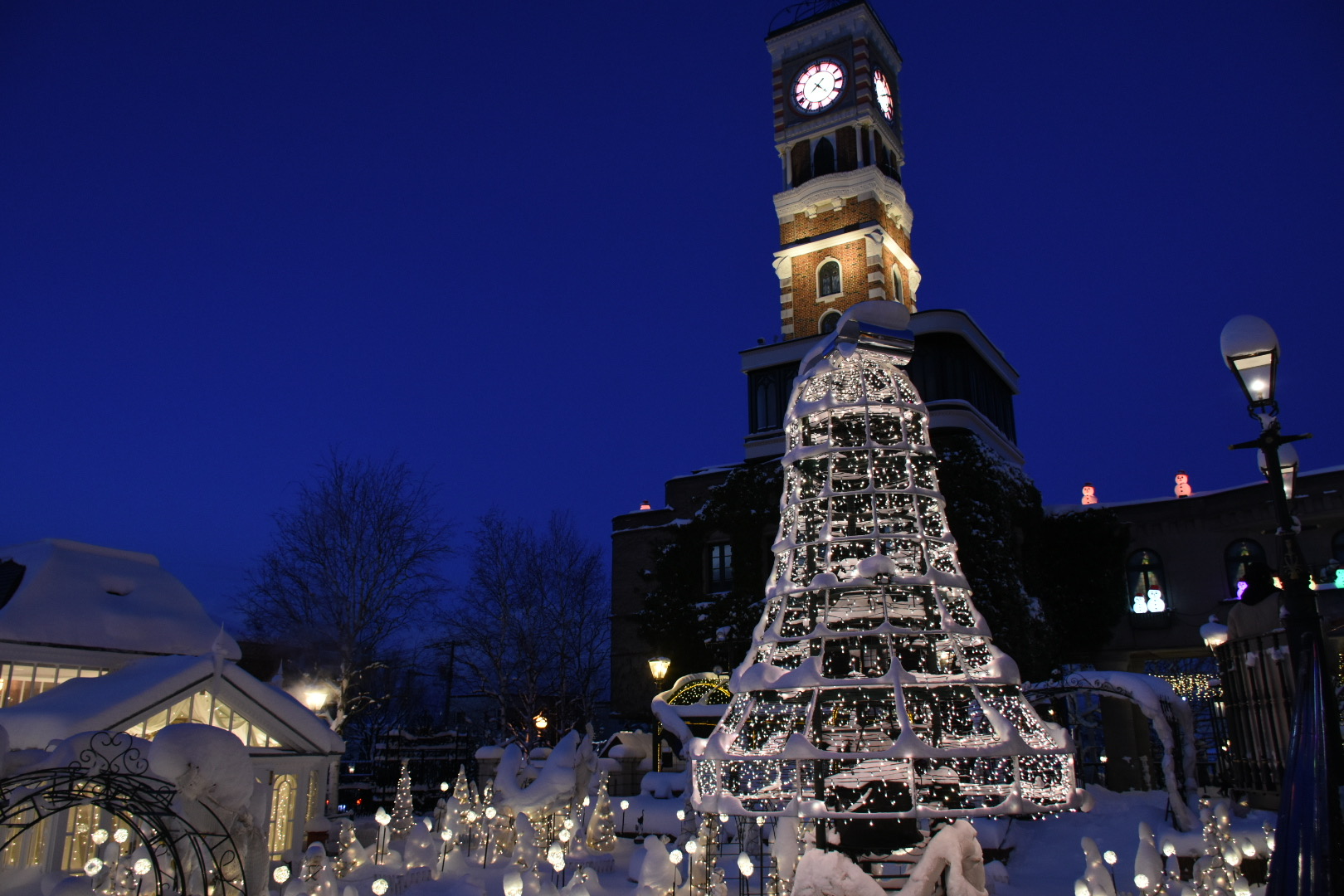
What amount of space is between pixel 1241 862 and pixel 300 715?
14.4 meters

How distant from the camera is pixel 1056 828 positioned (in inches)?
652

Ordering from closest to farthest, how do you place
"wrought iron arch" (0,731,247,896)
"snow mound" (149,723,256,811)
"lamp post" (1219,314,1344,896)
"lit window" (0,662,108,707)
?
"lamp post" (1219,314,1344,896)
"wrought iron arch" (0,731,247,896)
"snow mound" (149,723,256,811)
"lit window" (0,662,108,707)

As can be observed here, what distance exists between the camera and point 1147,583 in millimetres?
29016

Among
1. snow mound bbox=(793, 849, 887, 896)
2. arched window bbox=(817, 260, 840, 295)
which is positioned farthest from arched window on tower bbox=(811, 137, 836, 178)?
snow mound bbox=(793, 849, 887, 896)

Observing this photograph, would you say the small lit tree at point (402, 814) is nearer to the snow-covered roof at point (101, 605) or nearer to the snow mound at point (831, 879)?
the snow-covered roof at point (101, 605)

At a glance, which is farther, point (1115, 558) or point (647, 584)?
point (647, 584)

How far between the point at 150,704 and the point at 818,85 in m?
30.8

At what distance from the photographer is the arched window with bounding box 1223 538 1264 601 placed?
2766 centimetres

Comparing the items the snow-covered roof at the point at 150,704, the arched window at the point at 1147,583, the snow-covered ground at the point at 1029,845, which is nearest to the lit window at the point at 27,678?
the snow-covered roof at the point at 150,704

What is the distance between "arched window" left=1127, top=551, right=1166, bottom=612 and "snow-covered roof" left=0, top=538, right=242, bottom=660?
87.5 ft

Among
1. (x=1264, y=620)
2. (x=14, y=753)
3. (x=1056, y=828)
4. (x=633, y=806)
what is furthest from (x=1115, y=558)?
(x=14, y=753)

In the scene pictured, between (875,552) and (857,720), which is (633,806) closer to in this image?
(857,720)

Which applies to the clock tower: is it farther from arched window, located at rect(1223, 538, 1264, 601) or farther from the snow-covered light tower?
the snow-covered light tower

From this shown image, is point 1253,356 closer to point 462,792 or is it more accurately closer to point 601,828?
point 601,828
